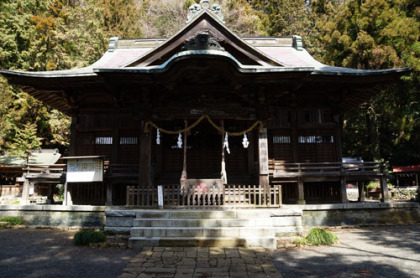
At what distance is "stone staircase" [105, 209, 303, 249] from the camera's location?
7.29 meters

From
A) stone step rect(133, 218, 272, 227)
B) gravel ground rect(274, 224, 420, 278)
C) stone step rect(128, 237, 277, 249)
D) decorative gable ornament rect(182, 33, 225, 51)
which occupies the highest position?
decorative gable ornament rect(182, 33, 225, 51)

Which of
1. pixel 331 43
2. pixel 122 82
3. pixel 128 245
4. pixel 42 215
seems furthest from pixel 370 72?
pixel 331 43

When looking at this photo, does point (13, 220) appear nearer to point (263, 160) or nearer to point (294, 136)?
point (263, 160)

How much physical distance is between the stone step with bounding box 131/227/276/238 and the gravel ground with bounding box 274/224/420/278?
702 millimetres

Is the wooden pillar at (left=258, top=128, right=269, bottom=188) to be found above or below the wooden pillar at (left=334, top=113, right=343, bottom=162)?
below

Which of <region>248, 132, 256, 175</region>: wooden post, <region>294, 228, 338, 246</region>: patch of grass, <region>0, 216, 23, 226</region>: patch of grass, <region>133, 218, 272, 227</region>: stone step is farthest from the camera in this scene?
<region>248, 132, 256, 175</region>: wooden post

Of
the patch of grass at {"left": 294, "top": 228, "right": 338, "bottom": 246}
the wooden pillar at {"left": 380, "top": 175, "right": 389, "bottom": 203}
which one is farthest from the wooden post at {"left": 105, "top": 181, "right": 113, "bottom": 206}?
the wooden pillar at {"left": 380, "top": 175, "right": 389, "bottom": 203}

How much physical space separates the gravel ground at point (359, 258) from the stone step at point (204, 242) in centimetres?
46

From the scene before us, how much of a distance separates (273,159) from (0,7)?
32.7 m

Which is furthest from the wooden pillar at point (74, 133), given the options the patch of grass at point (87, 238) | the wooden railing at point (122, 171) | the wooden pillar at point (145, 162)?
the patch of grass at point (87, 238)

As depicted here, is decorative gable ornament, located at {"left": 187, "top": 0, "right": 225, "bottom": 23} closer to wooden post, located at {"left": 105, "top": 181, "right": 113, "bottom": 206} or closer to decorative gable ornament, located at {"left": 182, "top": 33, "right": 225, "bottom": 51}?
decorative gable ornament, located at {"left": 182, "top": 33, "right": 225, "bottom": 51}

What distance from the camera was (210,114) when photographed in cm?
1052

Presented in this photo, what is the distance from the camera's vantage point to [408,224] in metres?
10.0

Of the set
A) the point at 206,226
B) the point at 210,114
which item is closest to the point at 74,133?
the point at 210,114
